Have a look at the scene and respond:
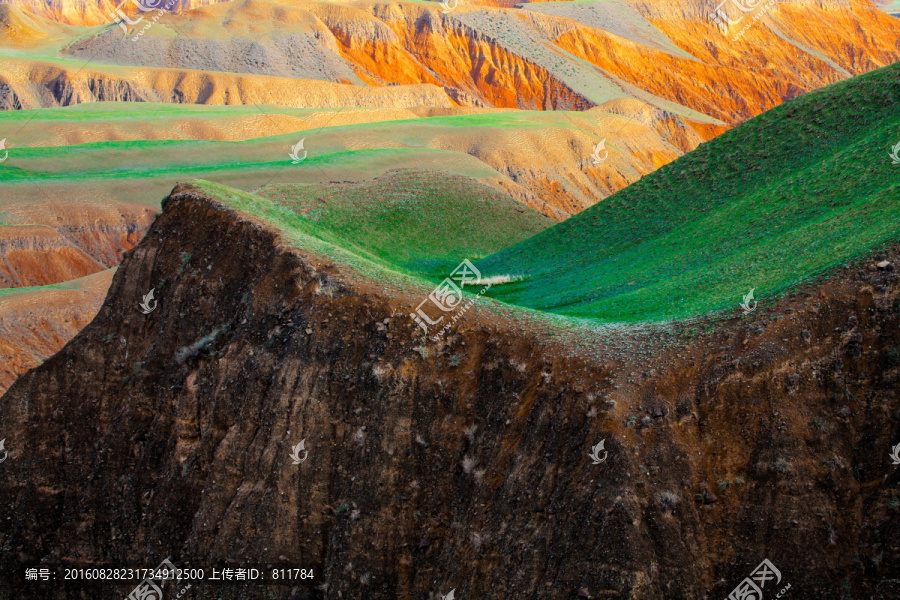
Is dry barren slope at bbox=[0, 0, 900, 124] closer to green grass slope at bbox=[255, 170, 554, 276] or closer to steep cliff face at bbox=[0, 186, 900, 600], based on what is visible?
green grass slope at bbox=[255, 170, 554, 276]

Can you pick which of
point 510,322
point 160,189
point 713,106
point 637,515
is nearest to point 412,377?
point 510,322

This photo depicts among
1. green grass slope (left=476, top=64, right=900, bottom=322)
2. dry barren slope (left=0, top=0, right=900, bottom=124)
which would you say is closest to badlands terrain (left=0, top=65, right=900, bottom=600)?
green grass slope (left=476, top=64, right=900, bottom=322)

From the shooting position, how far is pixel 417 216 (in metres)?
40.1

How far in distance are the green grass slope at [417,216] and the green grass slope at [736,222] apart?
3.12 m

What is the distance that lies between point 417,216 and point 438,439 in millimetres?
25945

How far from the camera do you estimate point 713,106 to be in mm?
156000

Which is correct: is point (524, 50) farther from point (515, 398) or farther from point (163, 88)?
point (515, 398)

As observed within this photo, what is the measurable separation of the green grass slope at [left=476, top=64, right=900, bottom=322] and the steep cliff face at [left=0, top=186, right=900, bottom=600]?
282 centimetres

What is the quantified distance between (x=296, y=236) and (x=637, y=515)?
393 inches

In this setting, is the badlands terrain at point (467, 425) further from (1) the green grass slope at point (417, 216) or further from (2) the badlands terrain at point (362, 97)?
(2) the badlands terrain at point (362, 97)

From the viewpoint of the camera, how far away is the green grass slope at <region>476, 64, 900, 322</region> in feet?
60.8

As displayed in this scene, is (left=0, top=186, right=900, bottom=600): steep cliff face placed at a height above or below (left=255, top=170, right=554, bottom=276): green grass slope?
below

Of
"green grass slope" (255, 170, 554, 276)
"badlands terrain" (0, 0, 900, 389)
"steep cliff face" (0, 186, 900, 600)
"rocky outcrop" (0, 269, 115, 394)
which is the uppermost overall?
"badlands terrain" (0, 0, 900, 389)

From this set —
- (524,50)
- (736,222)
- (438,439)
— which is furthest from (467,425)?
(524,50)
